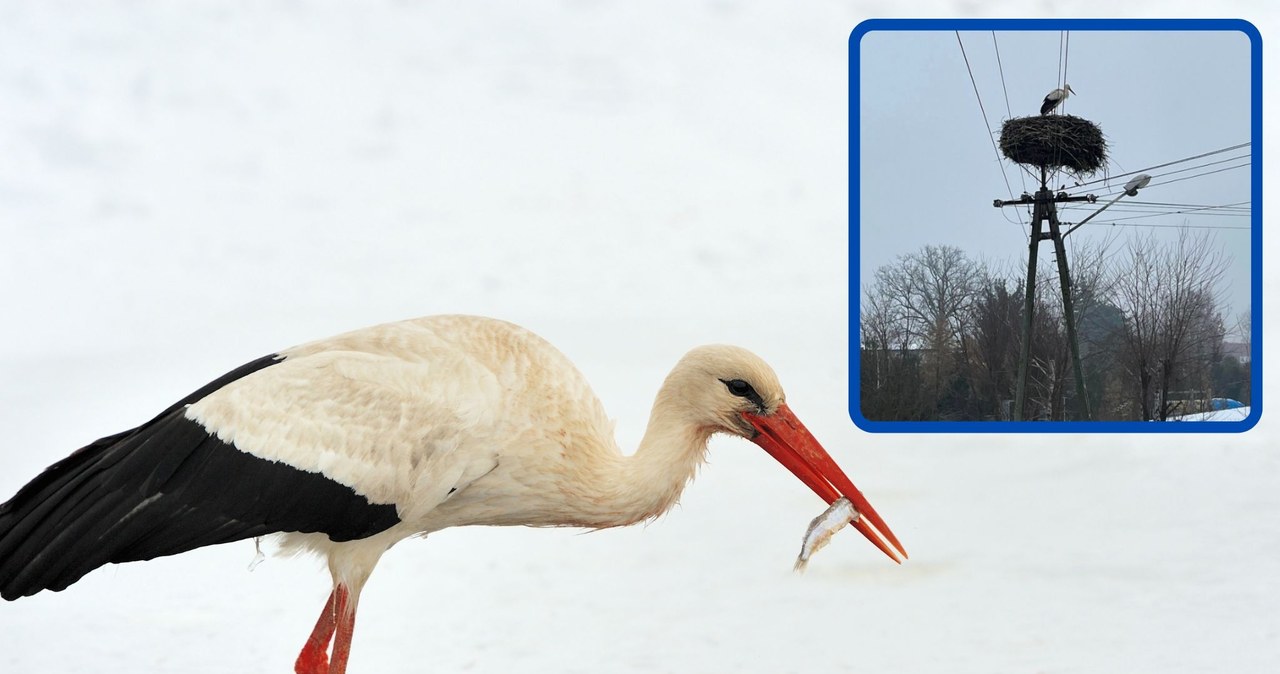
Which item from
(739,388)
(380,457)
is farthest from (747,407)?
(380,457)

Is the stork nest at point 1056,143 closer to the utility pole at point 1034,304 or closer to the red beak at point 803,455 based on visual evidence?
the utility pole at point 1034,304

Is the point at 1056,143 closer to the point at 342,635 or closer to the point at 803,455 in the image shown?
the point at 803,455

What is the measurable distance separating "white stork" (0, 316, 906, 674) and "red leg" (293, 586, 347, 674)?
15 cm

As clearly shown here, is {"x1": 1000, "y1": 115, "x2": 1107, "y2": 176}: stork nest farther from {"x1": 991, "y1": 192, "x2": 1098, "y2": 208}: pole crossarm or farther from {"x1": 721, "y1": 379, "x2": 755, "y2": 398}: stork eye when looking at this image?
{"x1": 721, "y1": 379, "x2": 755, "y2": 398}: stork eye

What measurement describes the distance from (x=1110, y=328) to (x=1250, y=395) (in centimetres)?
63

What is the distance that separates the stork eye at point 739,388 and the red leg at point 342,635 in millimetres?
1479

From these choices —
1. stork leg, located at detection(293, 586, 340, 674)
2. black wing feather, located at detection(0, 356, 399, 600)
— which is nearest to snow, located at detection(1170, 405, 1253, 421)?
black wing feather, located at detection(0, 356, 399, 600)

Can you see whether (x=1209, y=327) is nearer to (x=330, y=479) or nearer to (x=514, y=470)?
(x=514, y=470)

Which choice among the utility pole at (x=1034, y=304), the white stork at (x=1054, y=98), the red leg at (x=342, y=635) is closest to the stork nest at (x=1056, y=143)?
the white stork at (x=1054, y=98)

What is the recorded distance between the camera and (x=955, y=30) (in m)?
5.57

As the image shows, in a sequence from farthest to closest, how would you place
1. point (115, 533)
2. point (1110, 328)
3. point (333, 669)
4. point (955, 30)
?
1. point (1110, 328)
2. point (955, 30)
3. point (333, 669)
4. point (115, 533)

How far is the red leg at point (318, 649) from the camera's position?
4.83m

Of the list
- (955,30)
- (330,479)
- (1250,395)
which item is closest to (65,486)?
(330,479)

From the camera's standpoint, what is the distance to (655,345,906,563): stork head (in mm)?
4566
